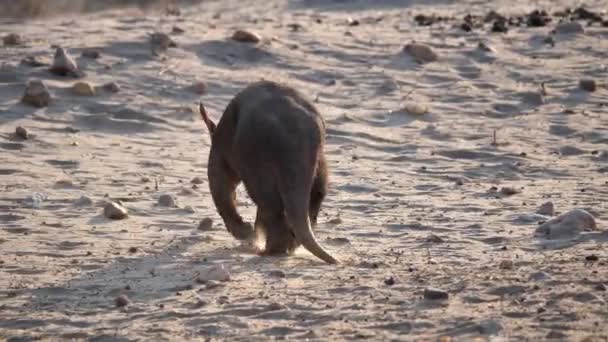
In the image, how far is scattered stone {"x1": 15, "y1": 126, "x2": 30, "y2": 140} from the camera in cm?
962

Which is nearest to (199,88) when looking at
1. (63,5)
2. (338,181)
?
(338,181)

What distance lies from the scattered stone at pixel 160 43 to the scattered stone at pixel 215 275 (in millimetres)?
5389

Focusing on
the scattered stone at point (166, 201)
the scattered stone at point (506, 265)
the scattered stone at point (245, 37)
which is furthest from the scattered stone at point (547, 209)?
the scattered stone at point (245, 37)

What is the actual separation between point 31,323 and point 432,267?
198 centimetres

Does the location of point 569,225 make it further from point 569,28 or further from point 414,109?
point 569,28

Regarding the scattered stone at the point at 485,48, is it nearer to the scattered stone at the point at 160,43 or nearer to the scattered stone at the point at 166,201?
the scattered stone at the point at 160,43

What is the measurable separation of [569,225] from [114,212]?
262 cm

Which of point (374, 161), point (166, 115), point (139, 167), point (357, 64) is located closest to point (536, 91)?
point (357, 64)

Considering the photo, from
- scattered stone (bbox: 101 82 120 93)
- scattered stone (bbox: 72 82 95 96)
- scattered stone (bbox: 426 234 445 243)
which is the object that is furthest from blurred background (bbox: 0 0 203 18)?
scattered stone (bbox: 426 234 445 243)

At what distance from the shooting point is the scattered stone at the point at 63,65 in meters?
10.8

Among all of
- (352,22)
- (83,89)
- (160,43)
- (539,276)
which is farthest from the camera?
(352,22)

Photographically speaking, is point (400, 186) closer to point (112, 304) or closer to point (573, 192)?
point (573, 192)

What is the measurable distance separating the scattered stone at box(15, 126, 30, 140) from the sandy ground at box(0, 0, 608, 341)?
107 mm

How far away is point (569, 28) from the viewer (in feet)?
44.6
